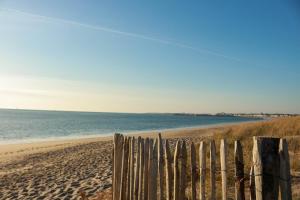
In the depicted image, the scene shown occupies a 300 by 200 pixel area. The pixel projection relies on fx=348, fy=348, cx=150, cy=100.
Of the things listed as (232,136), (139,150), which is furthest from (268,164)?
(232,136)

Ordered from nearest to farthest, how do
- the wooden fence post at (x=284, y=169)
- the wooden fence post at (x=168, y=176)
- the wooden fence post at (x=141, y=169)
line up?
the wooden fence post at (x=284, y=169) → the wooden fence post at (x=168, y=176) → the wooden fence post at (x=141, y=169)

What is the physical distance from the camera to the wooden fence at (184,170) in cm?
279

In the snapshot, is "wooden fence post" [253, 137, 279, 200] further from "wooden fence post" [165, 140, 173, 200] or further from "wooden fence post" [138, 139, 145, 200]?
"wooden fence post" [138, 139, 145, 200]

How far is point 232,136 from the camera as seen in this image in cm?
1571

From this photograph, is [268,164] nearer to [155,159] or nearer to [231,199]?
[155,159]

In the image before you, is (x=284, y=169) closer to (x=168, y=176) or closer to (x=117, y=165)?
(x=168, y=176)

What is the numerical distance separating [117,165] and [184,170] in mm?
2419

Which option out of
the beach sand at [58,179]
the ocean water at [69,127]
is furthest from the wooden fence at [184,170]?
the ocean water at [69,127]

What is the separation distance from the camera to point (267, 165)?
2.79 meters

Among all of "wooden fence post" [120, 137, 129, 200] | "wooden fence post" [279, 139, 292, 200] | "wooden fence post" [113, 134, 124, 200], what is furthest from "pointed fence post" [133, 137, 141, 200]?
"wooden fence post" [279, 139, 292, 200]

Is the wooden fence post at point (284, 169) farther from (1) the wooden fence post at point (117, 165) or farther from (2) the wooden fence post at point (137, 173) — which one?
(1) the wooden fence post at point (117, 165)

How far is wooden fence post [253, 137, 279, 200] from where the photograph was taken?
2787 mm

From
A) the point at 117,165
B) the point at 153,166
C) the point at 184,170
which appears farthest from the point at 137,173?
the point at 184,170

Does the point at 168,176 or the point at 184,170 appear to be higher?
the point at 184,170
